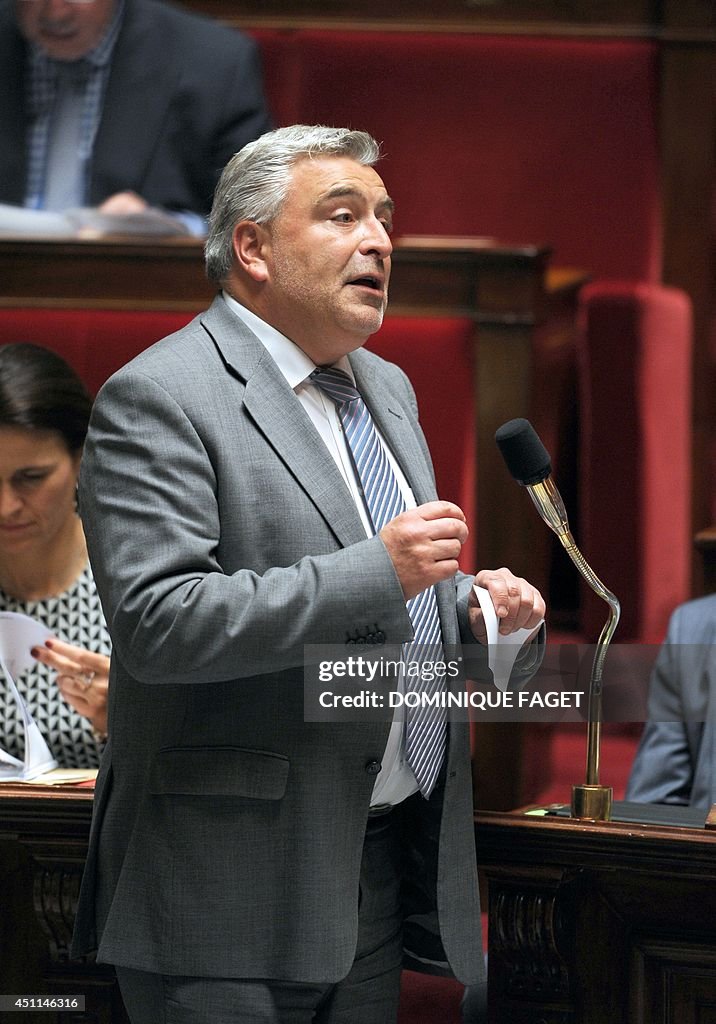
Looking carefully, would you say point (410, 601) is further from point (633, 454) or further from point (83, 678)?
point (633, 454)

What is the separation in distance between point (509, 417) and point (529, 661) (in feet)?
2.63

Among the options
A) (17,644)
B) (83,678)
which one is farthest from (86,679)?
(17,644)

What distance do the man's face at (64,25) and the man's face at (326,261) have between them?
1.35 m

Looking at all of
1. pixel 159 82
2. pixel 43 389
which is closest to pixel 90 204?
pixel 159 82

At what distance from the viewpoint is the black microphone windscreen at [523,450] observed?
120 cm

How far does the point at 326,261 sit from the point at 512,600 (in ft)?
1.15

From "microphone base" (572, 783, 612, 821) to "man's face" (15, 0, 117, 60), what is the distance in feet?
5.65

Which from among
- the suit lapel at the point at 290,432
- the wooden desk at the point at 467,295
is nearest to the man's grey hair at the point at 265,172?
the suit lapel at the point at 290,432

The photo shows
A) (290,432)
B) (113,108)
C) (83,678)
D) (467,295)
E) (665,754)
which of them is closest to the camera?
(290,432)

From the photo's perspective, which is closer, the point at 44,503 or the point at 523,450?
the point at 523,450

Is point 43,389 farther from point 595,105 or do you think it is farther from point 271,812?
point 595,105

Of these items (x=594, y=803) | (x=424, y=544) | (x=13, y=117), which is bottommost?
(x=594, y=803)

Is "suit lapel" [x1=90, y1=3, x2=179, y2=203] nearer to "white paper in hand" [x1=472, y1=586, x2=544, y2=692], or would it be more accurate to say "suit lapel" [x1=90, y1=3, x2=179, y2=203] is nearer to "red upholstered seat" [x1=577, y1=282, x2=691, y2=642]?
"red upholstered seat" [x1=577, y1=282, x2=691, y2=642]

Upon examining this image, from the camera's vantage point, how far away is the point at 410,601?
129 cm
